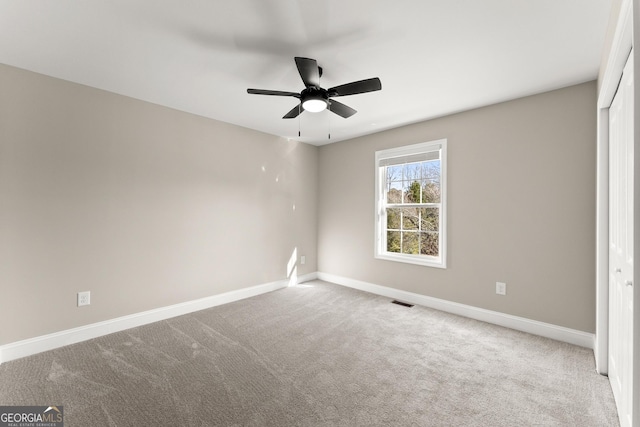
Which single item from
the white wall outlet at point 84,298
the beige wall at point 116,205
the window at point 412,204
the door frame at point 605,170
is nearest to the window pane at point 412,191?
the window at point 412,204

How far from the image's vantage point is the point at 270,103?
323 cm

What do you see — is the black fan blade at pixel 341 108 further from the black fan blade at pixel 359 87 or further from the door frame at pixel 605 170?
the door frame at pixel 605 170

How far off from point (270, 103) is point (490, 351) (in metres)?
3.38

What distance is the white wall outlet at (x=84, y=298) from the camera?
109 inches

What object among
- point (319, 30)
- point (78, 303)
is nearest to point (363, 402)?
point (319, 30)

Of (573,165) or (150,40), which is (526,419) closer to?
(573,165)

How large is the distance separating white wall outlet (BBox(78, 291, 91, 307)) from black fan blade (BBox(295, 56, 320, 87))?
9.65ft

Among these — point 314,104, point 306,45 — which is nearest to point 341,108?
point 314,104

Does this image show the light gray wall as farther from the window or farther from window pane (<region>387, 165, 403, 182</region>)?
window pane (<region>387, 165, 403, 182</region>)

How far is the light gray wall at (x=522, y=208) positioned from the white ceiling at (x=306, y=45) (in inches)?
12.5

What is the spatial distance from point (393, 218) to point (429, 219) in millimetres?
574

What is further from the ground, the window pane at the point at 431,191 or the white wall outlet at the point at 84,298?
the window pane at the point at 431,191

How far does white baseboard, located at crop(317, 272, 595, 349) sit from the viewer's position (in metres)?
2.72

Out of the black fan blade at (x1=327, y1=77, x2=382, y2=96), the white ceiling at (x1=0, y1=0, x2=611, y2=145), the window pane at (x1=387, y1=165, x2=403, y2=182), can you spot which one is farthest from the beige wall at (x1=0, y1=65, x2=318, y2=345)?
the black fan blade at (x1=327, y1=77, x2=382, y2=96)
